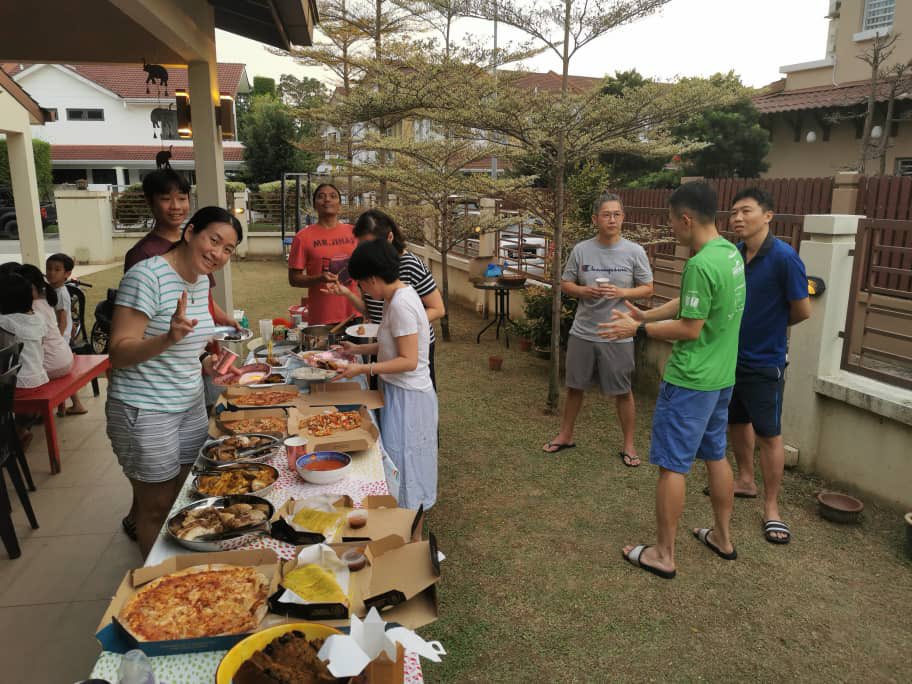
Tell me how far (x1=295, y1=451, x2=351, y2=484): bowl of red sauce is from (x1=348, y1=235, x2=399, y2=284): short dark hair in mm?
882

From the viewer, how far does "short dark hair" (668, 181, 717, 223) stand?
3201 mm

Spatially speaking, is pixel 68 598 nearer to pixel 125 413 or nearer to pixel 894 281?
pixel 125 413

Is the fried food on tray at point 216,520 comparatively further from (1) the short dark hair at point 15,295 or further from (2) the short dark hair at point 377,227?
(1) the short dark hair at point 15,295

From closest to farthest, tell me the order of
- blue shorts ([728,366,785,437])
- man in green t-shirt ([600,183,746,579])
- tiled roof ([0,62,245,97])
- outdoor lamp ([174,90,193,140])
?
man in green t-shirt ([600,183,746,579]) < blue shorts ([728,366,785,437]) < outdoor lamp ([174,90,193,140]) < tiled roof ([0,62,245,97])

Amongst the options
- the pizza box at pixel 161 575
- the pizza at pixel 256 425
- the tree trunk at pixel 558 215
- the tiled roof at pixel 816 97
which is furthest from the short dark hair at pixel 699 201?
the tiled roof at pixel 816 97

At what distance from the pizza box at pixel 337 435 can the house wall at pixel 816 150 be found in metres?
15.7

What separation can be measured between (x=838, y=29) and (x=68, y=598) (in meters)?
19.9

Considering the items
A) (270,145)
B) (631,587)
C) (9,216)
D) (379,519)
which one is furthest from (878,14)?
(9,216)

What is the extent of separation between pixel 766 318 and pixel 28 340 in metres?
4.89

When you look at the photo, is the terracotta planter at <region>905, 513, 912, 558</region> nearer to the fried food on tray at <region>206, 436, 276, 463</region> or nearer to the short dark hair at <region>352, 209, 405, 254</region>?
the short dark hair at <region>352, 209, 405, 254</region>

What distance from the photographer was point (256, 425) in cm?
293

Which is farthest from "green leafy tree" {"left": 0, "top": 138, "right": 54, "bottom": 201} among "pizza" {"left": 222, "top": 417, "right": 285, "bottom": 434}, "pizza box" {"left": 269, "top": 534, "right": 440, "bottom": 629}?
"pizza box" {"left": 269, "top": 534, "right": 440, "bottom": 629}

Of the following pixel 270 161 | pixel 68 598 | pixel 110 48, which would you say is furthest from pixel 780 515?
pixel 270 161

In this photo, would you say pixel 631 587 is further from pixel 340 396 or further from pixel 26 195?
pixel 26 195
